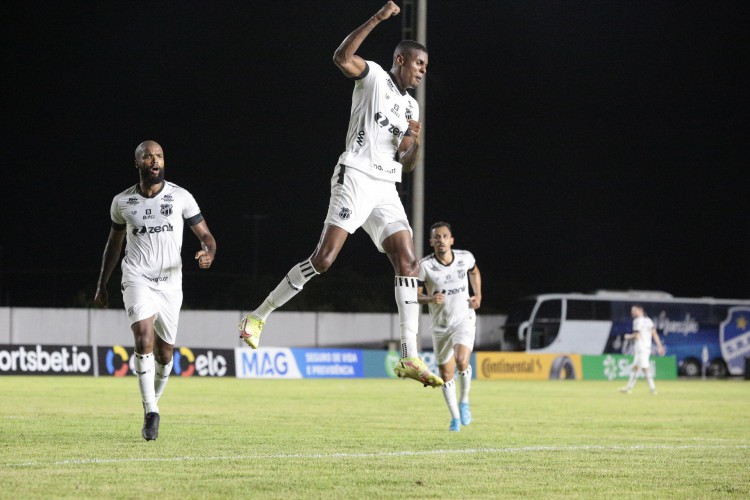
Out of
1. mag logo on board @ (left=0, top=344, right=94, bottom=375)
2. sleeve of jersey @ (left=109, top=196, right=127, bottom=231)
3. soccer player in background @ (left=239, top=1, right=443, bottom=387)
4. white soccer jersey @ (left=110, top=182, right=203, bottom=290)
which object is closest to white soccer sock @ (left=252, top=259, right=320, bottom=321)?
soccer player in background @ (left=239, top=1, right=443, bottom=387)

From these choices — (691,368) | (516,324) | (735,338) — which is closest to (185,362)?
(516,324)

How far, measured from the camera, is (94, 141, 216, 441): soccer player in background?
439 inches

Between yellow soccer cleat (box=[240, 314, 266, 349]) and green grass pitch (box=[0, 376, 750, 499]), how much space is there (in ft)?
3.42

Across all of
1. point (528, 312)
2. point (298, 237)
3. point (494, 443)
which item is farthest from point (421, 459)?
point (298, 237)

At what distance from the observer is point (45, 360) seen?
32562 millimetres

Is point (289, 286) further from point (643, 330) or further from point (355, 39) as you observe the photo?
point (643, 330)

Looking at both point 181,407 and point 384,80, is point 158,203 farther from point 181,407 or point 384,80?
point 181,407

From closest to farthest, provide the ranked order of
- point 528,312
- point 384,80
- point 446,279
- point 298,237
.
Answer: point 384,80
point 446,279
point 528,312
point 298,237

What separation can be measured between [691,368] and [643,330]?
2388 cm

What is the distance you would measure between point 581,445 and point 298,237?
2415 inches

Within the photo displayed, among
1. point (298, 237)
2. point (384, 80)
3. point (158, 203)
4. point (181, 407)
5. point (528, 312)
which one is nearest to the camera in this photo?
point (384, 80)

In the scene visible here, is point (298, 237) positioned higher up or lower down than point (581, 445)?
higher up

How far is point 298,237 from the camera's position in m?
72.8

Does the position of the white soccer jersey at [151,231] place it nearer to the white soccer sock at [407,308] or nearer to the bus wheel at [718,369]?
the white soccer sock at [407,308]
